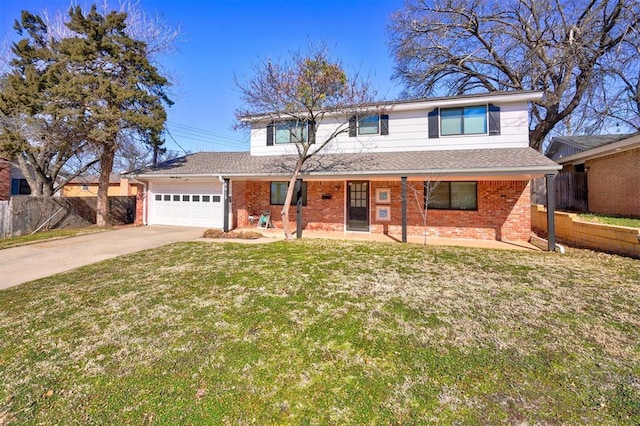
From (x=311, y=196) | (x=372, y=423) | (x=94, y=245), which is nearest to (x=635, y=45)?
(x=311, y=196)

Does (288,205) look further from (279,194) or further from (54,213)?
(54,213)

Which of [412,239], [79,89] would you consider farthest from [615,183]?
[79,89]

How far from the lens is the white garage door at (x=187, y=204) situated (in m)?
13.1

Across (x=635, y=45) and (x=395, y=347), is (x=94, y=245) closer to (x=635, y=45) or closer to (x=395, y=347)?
(x=395, y=347)

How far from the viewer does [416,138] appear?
36.5 ft

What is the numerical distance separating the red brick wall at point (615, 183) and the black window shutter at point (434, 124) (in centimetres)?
634

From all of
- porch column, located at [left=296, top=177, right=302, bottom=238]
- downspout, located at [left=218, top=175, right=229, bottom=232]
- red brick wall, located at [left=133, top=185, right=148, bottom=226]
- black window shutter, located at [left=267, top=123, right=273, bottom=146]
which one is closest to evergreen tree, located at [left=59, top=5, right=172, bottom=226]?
red brick wall, located at [left=133, top=185, right=148, bottom=226]

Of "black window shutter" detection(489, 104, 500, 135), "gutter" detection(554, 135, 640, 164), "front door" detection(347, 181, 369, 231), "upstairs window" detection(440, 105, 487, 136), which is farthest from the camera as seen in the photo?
"front door" detection(347, 181, 369, 231)

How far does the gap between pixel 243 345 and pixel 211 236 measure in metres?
8.11

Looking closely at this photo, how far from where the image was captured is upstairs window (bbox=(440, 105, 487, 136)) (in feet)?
34.5

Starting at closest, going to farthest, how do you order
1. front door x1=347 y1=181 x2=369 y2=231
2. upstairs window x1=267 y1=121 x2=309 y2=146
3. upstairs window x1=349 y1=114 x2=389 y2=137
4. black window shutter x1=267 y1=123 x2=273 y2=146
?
upstairs window x1=349 y1=114 x2=389 y2=137 < front door x1=347 y1=181 x2=369 y2=231 < upstairs window x1=267 y1=121 x2=309 y2=146 < black window shutter x1=267 y1=123 x2=273 y2=146

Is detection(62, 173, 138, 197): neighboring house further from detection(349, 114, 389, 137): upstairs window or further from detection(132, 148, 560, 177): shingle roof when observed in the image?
detection(349, 114, 389, 137): upstairs window

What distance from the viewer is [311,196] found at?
12.0 metres

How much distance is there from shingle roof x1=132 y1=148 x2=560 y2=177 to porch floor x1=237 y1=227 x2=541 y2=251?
7.33ft
